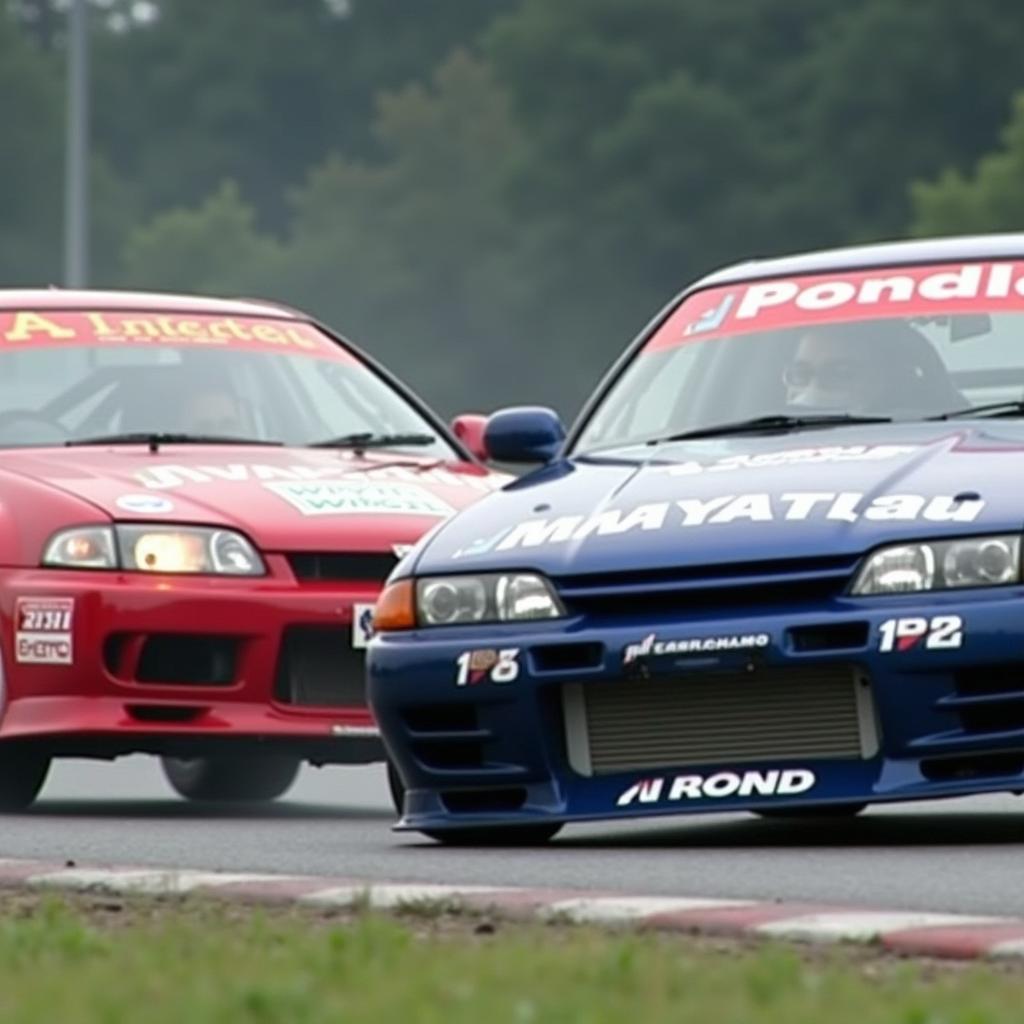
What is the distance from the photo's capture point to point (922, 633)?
7891 millimetres

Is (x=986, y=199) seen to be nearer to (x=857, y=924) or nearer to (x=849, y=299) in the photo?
(x=849, y=299)

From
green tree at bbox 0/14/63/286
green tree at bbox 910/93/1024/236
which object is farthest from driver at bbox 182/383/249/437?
green tree at bbox 0/14/63/286

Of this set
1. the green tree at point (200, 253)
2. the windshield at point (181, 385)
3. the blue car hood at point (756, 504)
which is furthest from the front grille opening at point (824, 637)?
the green tree at point (200, 253)

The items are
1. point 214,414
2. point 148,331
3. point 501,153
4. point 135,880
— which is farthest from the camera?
point 501,153

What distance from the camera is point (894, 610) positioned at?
792cm

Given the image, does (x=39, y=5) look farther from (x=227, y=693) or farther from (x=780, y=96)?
(x=227, y=693)

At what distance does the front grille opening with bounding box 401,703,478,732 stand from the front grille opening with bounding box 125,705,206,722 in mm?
2064

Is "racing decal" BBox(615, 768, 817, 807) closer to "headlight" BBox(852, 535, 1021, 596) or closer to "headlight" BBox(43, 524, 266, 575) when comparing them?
"headlight" BBox(852, 535, 1021, 596)

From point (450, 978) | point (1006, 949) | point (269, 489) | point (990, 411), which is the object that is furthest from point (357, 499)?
point (450, 978)

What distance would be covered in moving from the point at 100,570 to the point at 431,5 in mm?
116342

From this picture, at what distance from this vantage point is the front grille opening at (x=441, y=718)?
840 centimetres

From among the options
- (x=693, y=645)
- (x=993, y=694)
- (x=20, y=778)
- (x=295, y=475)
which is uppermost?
(x=693, y=645)

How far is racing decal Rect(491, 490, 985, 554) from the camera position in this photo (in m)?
8.05

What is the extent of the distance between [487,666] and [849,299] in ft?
5.75
